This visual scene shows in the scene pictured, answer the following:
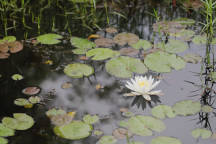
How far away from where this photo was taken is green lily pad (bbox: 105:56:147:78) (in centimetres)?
279

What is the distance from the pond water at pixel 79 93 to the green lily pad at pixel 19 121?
0.04 m

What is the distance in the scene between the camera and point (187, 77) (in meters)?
2.73

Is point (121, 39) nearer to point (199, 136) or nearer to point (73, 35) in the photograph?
point (73, 35)

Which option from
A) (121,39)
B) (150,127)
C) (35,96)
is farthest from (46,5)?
(150,127)

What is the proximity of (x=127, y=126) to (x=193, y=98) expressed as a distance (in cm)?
61

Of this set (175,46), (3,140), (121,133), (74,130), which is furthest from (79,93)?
(175,46)

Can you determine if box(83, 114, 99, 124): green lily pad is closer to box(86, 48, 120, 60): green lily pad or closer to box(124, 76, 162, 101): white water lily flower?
box(124, 76, 162, 101): white water lily flower

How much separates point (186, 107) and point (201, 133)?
28 cm

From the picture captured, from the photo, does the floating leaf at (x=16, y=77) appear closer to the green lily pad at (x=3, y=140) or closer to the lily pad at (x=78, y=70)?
the lily pad at (x=78, y=70)

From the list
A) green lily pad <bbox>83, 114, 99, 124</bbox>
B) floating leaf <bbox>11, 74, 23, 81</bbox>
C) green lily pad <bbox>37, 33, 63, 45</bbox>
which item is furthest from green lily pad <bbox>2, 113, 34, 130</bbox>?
green lily pad <bbox>37, 33, 63, 45</bbox>

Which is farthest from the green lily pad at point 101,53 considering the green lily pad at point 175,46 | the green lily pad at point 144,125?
the green lily pad at point 144,125

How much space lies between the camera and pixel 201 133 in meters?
2.17

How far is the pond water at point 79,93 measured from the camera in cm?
219

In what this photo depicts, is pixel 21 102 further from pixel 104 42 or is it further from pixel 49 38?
pixel 104 42
